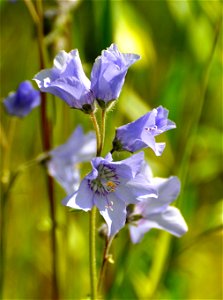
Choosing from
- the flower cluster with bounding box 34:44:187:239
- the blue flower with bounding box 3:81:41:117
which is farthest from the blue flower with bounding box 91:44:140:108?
the blue flower with bounding box 3:81:41:117

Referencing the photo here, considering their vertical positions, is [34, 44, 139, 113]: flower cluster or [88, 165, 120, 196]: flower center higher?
[34, 44, 139, 113]: flower cluster

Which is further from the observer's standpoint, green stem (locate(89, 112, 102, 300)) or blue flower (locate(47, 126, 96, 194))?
blue flower (locate(47, 126, 96, 194))

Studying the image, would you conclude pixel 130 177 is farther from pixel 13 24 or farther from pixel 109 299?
pixel 13 24

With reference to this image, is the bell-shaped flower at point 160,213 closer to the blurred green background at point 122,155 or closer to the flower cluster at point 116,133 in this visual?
the flower cluster at point 116,133

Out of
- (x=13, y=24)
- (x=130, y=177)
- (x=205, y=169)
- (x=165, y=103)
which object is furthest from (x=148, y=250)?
(x=13, y=24)

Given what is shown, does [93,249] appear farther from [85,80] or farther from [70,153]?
[70,153]

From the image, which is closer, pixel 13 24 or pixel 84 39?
pixel 84 39

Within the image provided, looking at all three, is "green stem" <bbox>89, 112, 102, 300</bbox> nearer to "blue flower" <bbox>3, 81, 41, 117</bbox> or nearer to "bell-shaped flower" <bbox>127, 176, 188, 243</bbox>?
"bell-shaped flower" <bbox>127, 176, 188, 243</bbox>

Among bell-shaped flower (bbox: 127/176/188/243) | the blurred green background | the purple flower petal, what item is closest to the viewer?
the purple flower petal
